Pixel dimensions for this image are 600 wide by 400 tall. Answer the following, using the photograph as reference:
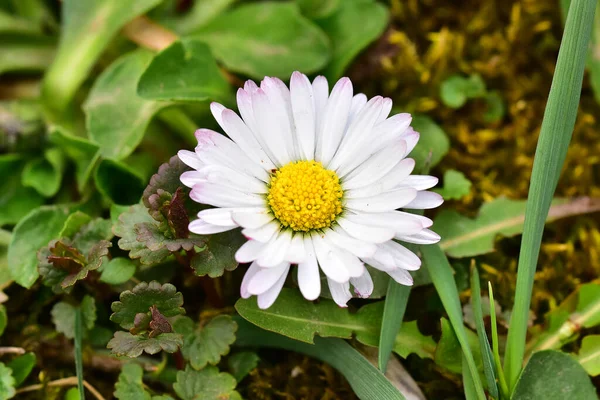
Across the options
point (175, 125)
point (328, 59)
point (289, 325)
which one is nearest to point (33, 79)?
point (175, 125)

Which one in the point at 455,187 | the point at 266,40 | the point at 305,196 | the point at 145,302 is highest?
the point at 266,40

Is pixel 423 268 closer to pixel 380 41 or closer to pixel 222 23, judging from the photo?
pixel 380 41

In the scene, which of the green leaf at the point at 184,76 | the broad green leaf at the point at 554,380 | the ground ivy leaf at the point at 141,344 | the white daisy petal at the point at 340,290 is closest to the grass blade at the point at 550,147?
the broad green leaf at the point at 554,380

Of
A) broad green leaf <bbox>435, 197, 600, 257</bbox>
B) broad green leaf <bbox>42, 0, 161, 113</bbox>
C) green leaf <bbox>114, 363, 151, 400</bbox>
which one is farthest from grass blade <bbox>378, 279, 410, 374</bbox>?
broad green leaf <bbox>42, 0, 161, 113</bbox>

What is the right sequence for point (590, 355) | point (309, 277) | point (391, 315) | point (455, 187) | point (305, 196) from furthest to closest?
1. point (455, 187)
2. point (590, 355)
3. point (391, 315)
4. point (305, 196)
5. point (309, 277)

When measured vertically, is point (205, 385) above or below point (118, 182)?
below

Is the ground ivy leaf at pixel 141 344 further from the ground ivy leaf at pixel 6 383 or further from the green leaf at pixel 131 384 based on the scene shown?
the ground ivy leaf at pixel 6 383

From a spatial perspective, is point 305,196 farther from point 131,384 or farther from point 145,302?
point 131,384

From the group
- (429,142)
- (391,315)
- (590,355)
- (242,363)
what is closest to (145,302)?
(242,363)
